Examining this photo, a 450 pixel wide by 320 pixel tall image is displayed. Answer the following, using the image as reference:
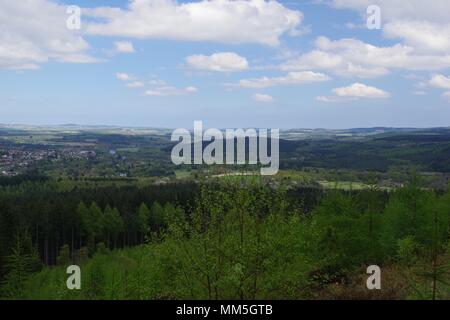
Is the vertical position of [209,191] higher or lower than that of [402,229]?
higher

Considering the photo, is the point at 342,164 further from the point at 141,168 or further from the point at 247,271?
the point at 247,271

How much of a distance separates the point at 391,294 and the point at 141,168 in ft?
597

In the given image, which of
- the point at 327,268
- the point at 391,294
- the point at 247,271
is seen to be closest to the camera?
the point at 247,271

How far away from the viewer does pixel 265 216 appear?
15.8 m

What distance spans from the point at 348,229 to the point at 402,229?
12.2 feet

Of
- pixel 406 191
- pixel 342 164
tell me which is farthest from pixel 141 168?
pixel 406 191

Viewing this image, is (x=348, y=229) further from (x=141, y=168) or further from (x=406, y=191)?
(x=141, y=168)

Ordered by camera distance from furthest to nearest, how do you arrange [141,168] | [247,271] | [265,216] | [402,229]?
[141,168]
[402,229]
[265,216]
[247,271]
